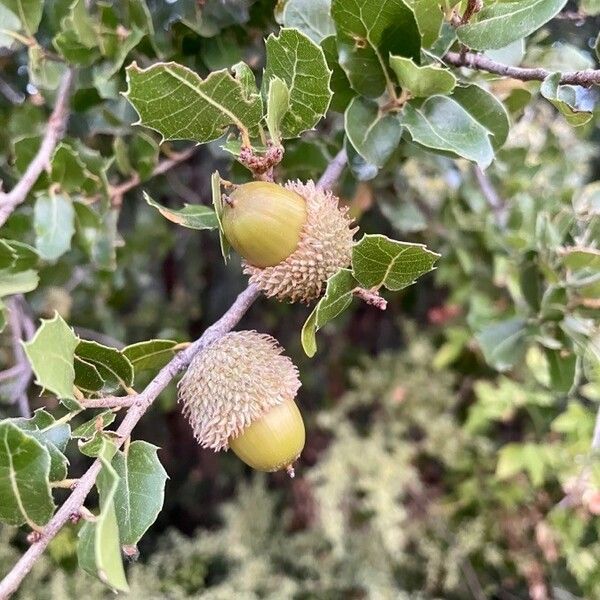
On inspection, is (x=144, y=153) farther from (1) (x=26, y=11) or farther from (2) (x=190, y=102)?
(2) (x=190, y=102)

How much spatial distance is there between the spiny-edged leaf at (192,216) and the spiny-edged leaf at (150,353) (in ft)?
0.45

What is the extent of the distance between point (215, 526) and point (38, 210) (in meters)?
2.00

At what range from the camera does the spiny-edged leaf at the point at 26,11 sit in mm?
927

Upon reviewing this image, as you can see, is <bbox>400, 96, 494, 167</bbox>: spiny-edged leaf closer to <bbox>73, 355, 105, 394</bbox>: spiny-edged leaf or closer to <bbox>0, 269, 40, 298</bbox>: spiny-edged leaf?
<bbox>73, 355, 105, 394</bbox>: spiny-edged leaf

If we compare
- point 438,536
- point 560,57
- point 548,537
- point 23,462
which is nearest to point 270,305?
point 438,536

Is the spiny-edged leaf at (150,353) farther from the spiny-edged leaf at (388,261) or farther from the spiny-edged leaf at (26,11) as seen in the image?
the spiny-edged leaf at (26,11)

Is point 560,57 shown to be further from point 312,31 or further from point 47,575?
point 47,575

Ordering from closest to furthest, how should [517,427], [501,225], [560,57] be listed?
[560,57] < [501,225] < [517,427]

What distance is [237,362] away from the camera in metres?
0.65

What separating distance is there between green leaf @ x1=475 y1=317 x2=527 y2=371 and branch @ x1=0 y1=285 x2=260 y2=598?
2.08 feet

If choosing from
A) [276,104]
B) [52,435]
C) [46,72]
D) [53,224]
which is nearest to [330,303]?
[276,104]

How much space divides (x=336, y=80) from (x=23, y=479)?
1.87ft

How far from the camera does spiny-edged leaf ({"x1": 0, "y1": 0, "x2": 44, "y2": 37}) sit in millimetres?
927

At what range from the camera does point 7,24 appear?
0.94 meters
